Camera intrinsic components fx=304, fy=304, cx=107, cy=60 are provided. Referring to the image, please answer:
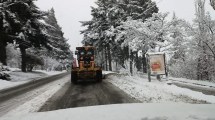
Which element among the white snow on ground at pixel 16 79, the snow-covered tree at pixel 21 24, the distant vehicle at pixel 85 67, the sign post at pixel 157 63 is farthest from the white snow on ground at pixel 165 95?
the snow-covered tree at pixel 21 24

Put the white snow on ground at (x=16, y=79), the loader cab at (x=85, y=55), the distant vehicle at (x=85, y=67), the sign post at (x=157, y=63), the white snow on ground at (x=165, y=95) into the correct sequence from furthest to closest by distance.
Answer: the white snow on ground at (x=16, y=79) → the loader cab at (x=85, y=55) → the distant vehicle at (x=85, y=67) → the sign post at (x=157, y=63) → the white snow on ground at (x=165, y=95)

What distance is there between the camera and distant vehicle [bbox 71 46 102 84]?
2292 cm

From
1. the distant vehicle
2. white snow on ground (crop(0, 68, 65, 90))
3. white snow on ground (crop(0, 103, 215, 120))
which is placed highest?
the distant vehicle

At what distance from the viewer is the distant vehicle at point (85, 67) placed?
2292 cm

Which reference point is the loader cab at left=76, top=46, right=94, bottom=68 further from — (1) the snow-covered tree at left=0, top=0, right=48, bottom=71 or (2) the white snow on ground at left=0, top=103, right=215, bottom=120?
(2) the white snow on ground at left=0, top=103, right=215, bottom=120

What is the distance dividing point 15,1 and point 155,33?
15.1 m

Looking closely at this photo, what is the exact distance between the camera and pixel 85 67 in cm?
2345

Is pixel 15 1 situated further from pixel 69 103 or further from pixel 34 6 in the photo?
pixel 69 103

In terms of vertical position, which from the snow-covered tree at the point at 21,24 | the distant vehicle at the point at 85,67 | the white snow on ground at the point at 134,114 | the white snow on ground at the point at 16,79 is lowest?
the white snow on ground at the point at 134,114

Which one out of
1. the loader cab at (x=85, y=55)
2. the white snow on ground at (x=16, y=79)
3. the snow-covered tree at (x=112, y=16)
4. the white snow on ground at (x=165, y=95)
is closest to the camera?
the white snow on ground at (x=165, y=95)

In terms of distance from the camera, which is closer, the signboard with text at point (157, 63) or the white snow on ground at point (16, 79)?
the signboard with text at point (157, 63)

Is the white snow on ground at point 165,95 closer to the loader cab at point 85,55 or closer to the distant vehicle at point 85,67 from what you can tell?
the distant vehicle at point 85,67

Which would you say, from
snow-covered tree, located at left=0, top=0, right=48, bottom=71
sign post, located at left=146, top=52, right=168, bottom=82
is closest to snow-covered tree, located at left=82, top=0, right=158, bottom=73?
snow-covered tree, located at left=0, top=0, right=48, bottom=71

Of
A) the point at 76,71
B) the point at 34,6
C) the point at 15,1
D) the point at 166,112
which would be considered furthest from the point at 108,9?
the point at 166,112
